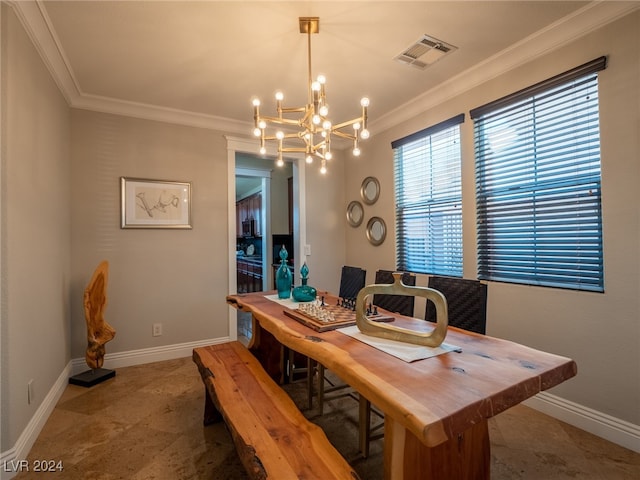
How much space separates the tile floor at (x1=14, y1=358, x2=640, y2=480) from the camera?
1636mm

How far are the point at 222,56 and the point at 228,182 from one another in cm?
146

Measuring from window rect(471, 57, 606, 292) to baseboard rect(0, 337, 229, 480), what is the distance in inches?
116

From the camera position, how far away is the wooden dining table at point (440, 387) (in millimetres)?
901

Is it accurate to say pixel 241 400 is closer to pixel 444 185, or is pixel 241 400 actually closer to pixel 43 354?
pixel 43 354

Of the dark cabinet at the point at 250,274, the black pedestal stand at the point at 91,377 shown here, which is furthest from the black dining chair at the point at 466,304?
the dark cabinet at the point at 250,274

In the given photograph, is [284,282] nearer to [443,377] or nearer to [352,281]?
[352,281]

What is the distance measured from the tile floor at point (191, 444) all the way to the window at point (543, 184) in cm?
95

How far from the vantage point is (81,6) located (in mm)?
1798

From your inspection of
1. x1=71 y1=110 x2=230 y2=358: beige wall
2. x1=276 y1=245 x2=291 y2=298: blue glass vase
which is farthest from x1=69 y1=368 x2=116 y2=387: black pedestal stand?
x1=276 y1=245 x2=291 y2=298: blue glass vase

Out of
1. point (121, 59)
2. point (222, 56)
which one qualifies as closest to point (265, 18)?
point (222, 56)

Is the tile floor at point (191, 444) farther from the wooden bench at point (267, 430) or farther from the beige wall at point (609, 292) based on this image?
the wooden bench at point (267, 430)

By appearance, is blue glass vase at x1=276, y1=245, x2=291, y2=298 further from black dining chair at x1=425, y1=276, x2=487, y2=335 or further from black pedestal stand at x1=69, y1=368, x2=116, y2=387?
black pedestal stand at x1=69, y1=368, x2=116, y2=387

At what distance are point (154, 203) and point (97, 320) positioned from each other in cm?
120

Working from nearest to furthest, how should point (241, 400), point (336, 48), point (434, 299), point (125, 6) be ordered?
1. point (434, 299)
2. point (241, 400)
3. point (125, 6)
4. point (336, 48)
